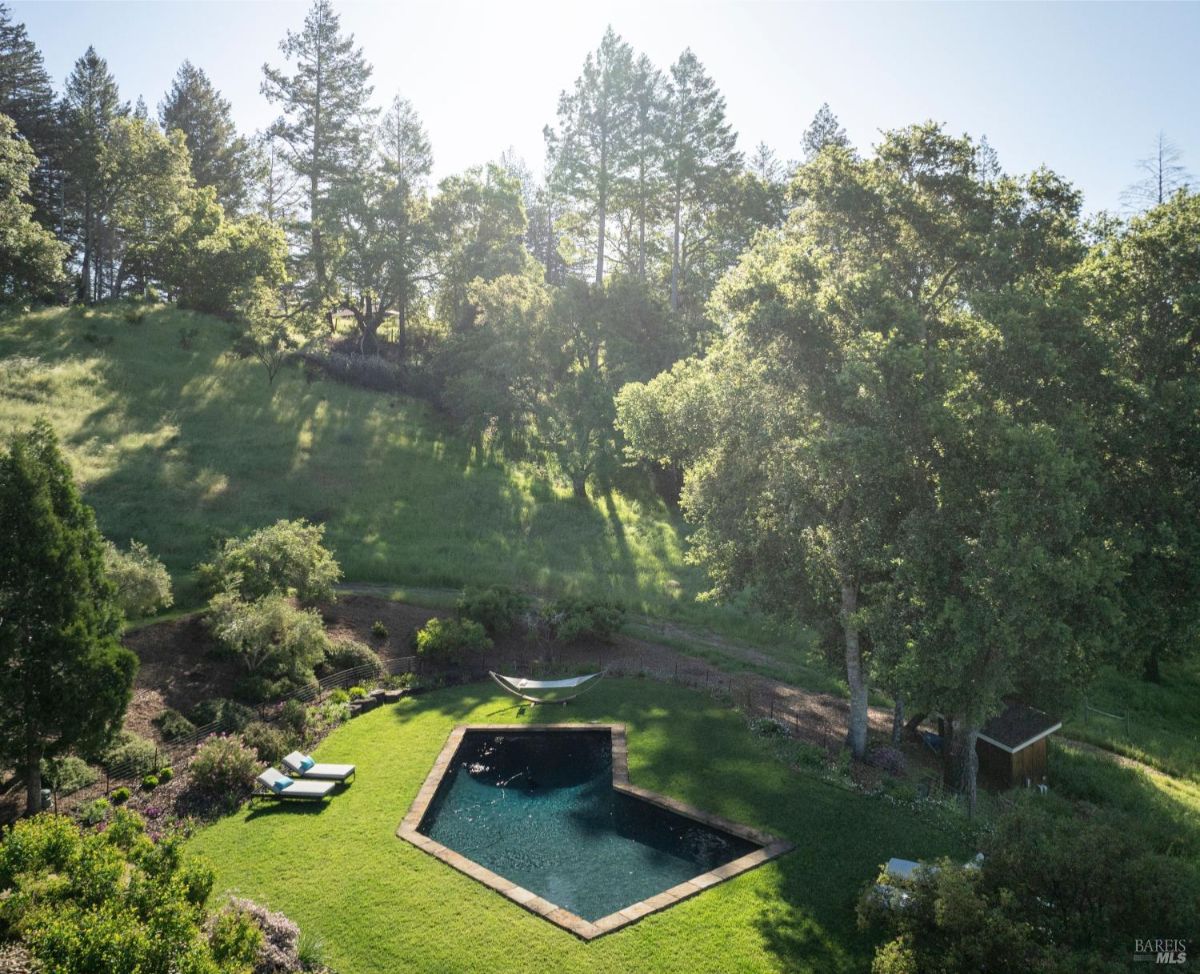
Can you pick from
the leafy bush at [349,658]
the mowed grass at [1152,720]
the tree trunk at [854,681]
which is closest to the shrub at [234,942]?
the leafy bush at [349,658]

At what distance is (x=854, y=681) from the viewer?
19.2 m

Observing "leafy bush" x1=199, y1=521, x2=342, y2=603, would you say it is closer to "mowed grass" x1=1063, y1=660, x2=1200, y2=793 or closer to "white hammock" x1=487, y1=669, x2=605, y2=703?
"white hammock" x1=487, y1=669, x2=605, y2=703

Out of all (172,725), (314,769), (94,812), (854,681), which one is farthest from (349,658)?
(854,681)

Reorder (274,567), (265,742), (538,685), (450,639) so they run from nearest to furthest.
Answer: (265,742), (538,685), (274,567), (450,639)

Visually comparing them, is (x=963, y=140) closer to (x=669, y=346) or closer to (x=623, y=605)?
(x=623, y=605)

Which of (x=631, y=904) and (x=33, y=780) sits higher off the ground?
(x=33, y=780)

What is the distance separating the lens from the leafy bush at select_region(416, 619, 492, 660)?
23828mm

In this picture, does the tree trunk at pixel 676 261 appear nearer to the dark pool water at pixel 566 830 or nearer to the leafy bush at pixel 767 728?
the leafy bush at pixel 767 728

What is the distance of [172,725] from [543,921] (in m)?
11.0

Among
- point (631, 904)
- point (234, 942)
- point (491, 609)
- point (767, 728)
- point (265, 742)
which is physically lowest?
point (631, 904)

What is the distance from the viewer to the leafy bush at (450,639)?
23828 mm

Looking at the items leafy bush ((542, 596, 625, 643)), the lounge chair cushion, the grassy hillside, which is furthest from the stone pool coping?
the grassy hillside

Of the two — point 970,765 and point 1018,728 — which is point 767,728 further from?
point 1018,728

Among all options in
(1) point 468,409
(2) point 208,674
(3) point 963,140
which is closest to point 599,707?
(2) point 208,674
